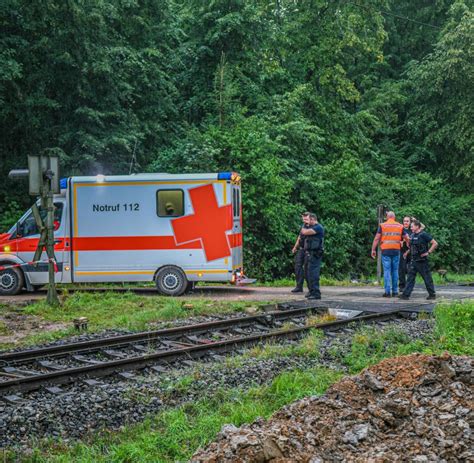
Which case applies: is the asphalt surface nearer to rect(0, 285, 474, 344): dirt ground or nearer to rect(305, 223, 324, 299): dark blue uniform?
rect(0, 285, 474, 344): dirt ground

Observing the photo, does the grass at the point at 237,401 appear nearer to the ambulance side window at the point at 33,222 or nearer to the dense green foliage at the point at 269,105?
the ambulance side window at the point at 33,222

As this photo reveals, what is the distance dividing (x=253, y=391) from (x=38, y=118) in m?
18.3

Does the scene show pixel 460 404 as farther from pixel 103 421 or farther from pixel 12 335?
pixel 12 335

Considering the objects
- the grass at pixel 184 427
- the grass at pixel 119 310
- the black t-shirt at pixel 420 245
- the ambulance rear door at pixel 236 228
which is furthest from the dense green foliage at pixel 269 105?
the grass at pixel 184 427

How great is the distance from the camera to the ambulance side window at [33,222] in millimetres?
18672

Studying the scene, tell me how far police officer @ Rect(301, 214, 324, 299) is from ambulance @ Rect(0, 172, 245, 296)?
7.41 ft

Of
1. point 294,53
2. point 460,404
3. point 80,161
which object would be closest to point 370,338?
point 460,404

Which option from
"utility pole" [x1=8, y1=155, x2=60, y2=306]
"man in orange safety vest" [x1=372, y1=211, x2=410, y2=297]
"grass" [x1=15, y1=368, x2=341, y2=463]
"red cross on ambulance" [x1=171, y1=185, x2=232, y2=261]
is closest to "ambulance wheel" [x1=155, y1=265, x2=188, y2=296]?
"red cross on ambulance" [x1=171, y1=185, x2=232, y2=261]

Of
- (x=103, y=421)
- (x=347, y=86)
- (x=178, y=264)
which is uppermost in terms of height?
(x=347, y=86)

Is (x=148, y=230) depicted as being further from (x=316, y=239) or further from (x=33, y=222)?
(x=316, y=239)

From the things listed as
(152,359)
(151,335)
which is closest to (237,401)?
(152,359)

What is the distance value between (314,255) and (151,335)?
5.41 m

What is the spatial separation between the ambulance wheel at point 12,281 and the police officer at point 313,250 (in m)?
7.42

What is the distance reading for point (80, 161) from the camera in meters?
23.9
